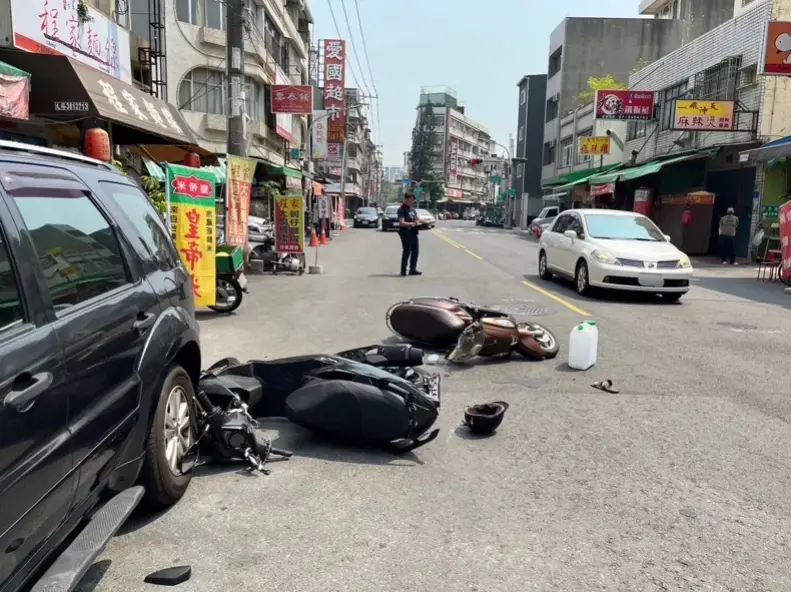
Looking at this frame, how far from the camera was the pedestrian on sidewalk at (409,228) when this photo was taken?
14.3 meters

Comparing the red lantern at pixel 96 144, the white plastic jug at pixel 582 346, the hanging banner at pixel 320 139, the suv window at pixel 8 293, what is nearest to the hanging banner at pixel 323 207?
the red lantern at pixel 96 144

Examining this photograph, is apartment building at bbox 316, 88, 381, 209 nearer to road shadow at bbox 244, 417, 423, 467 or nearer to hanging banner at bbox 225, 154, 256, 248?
hanging banner at bbox 225, 154, 256, 248

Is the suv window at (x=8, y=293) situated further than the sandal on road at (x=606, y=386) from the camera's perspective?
No

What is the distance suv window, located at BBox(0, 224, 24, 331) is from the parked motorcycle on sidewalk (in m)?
4.78

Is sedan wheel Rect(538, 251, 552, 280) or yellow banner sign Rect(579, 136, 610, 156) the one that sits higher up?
yellow banner sign Rect(579, 136, 610, 156)

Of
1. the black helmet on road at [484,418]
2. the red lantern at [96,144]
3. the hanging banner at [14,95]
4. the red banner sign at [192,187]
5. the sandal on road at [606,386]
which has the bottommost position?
the sandal on road at [606,386]

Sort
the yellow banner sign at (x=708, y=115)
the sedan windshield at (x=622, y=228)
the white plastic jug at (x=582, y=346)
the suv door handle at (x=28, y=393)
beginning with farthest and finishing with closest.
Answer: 1. the yellow banner sign at (x=708, y=115)
2. the sedan windshield at (x=622, y=228)
3. the white plastic jug at (x=582, y=346)
4. the suv door handle at (x=28, y=393)

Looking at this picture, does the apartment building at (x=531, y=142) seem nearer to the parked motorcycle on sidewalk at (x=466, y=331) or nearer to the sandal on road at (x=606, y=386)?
the parked motorcycle on sidewalk at (x=466, y=331)

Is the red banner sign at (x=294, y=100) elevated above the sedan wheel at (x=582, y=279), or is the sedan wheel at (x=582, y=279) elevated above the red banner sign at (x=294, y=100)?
the red banner sign at (x=294, y=100)

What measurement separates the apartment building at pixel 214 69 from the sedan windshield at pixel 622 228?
15.8 m

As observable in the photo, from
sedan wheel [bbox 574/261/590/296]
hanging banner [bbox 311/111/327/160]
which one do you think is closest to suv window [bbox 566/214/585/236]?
sedan wheel [bbox 574/261/590/296]

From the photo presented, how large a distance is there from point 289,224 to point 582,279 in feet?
22.2

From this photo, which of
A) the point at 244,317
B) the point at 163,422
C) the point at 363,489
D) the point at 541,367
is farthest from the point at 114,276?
the point at 244,317

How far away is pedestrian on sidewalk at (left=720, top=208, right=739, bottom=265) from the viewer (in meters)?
20.2
